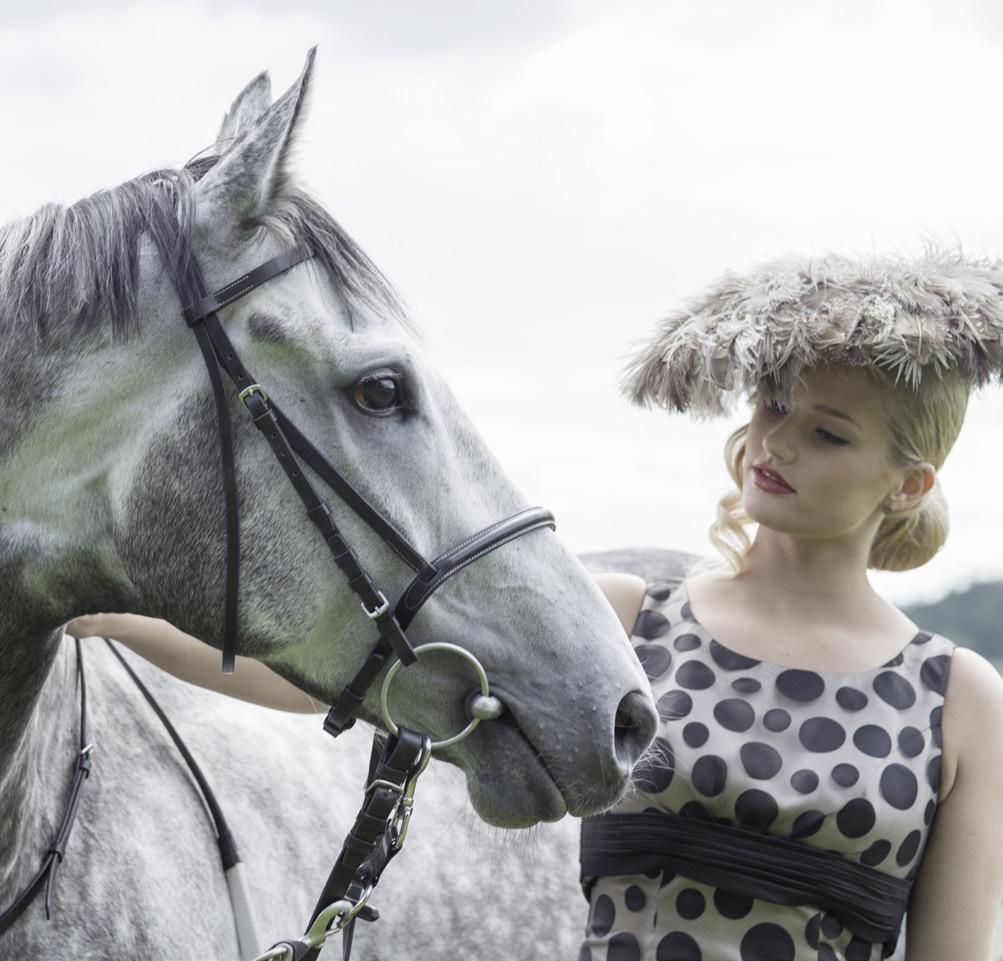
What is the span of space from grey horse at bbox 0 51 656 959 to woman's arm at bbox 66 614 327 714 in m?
0.25

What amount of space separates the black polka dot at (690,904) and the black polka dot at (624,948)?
103 mm

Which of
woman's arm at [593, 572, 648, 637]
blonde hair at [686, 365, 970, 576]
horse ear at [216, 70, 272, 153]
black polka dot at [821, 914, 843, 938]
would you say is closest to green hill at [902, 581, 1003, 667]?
blonde hair at [686, 365, 970, 576]

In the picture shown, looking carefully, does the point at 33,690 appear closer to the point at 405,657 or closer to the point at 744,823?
the point at 405,657

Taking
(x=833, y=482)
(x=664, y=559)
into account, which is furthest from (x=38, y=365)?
(x=664, y=559)

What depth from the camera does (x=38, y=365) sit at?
206 centimetres

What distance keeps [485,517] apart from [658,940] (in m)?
0.90

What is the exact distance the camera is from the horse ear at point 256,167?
6.58 ft

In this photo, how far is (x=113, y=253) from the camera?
6.85 ft

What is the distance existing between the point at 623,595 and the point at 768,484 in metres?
0.43

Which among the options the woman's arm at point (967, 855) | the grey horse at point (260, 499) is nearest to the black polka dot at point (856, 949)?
the woman's arm at point (967, 855)

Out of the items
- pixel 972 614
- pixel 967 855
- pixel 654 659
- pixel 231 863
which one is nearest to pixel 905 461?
pixel 654 659

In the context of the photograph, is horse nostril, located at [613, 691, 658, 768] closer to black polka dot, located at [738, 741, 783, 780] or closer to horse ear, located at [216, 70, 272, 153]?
black polka dot, located at [738, 741, 783, 780]

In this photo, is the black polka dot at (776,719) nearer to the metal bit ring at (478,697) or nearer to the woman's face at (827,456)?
the woman's face at (827,456)

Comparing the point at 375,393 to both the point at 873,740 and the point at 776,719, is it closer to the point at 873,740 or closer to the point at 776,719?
the point at 776,719
